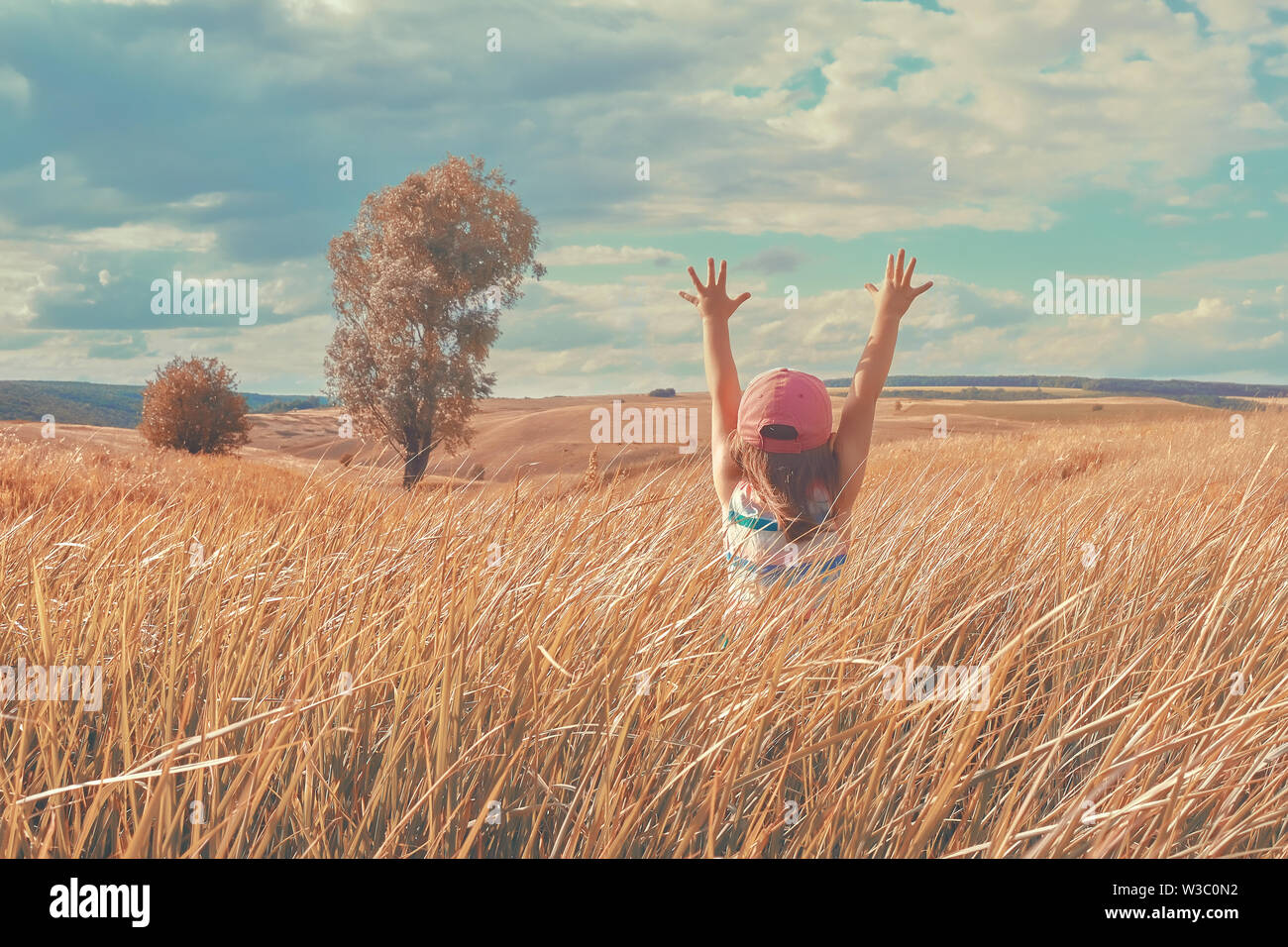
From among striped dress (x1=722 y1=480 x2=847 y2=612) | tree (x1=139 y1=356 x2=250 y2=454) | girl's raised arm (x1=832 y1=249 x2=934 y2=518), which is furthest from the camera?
tree (x1=139 y1=356 x2=250 y2=454)

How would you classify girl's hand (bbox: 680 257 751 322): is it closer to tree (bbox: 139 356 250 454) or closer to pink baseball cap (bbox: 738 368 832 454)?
pink baseball cap (bbox: 738 368 832 454)

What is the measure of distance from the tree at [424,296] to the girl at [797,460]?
88.6 ft

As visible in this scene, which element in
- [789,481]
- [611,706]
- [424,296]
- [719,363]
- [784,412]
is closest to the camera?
[611,706]

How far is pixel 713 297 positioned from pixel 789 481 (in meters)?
1.07

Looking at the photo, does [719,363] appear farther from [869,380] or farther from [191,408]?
[191,408]

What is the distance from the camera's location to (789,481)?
11.2 ft

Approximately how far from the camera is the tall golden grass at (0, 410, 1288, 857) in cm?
179

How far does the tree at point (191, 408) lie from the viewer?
115 ft

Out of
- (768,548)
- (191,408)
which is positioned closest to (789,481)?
(768,548)

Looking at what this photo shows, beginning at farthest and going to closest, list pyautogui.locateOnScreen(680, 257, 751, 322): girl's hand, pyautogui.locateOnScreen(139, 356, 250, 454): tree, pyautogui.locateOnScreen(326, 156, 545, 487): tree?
pyautogui.locateOnScreen(139, 356, 250, 454): tree
pyautogui.locateOnScreen(326, 156, 545, 487): tree
pyautogui.locateOnScreen(680, 257, 751, 322): girl's hand

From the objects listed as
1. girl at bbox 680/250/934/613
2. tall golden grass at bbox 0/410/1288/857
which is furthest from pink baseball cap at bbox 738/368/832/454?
tall golden grass at bbox 0/410/1288/857
